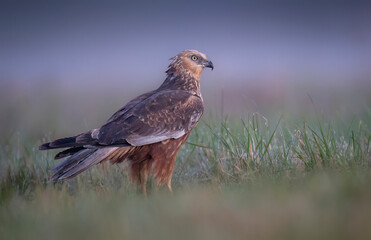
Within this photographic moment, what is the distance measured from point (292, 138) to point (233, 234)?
2403 mm

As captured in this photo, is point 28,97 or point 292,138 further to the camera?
point 28,97

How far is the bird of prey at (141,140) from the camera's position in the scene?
16.1ft

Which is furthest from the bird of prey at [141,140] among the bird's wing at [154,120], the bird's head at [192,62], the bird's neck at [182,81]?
the bird's head at [192,62]

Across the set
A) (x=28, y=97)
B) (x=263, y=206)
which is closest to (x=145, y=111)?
(x=263, y=206)

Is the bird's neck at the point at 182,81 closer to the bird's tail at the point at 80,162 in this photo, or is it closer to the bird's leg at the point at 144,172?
the bird's leg at the point at 144,172

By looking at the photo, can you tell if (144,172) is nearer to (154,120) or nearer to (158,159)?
(158,159)

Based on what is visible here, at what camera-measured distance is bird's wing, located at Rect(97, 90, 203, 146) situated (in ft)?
16.4

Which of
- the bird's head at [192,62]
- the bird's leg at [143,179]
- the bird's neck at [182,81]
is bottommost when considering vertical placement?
the bird's leg at [143,179]

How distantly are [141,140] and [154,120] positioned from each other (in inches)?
11.3

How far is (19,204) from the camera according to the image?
402 centimetres

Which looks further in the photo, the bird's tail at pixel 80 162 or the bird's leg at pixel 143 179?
the bird's leg at pixel 143 179

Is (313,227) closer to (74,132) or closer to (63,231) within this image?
(63,231)

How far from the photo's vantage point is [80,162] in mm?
4938

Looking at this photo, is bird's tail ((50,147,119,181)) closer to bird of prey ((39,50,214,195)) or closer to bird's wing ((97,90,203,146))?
bird of prey ((39,50,214,195))
